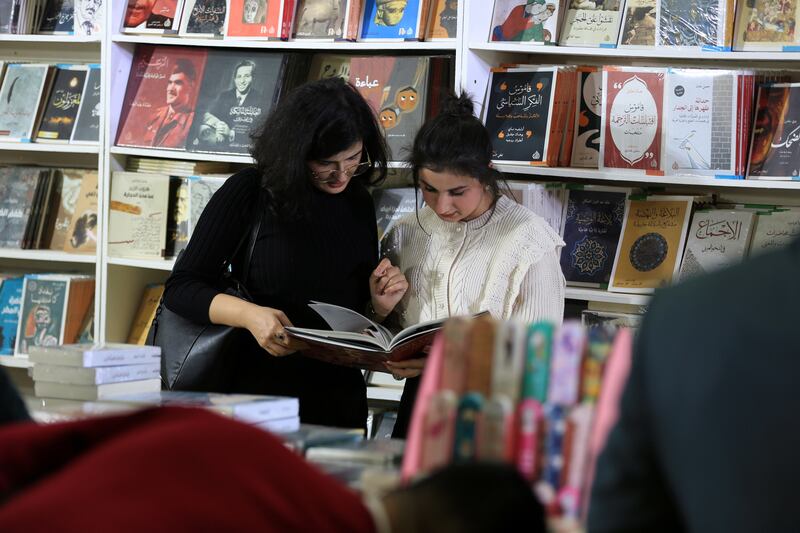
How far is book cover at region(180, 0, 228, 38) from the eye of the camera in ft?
11.2

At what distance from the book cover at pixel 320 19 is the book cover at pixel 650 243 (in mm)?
1111

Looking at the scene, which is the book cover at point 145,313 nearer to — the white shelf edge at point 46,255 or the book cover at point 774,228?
the white shelf edge at point 46,255

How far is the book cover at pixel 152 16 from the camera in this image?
11.4ft

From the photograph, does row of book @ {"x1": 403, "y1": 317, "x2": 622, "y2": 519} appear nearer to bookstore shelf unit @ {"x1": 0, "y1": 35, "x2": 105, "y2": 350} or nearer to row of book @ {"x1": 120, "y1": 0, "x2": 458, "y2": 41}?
row of book @ {"x1": 120, "y1": 0, "x2": 458, "y2": 41}

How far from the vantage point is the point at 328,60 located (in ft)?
11.1

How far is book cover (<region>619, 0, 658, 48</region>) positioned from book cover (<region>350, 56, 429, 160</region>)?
0.62 metres

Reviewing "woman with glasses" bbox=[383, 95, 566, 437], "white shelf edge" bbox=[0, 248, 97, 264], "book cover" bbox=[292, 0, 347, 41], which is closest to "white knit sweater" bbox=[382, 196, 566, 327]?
"woman with glasses" bbox=[383, 95, 566, 437]

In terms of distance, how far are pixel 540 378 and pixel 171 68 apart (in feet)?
8.77

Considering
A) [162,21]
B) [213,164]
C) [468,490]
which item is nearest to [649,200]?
[213,164]

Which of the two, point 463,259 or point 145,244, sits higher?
point 463,259

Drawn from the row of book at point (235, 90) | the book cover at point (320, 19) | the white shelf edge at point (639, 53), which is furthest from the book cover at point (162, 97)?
the white shelf edge at point (639, 53)

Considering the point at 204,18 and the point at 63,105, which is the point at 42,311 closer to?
the point at 63,105

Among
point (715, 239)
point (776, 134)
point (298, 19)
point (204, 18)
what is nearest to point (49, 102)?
point (204, 18)

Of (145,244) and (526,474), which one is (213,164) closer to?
(145,244)
